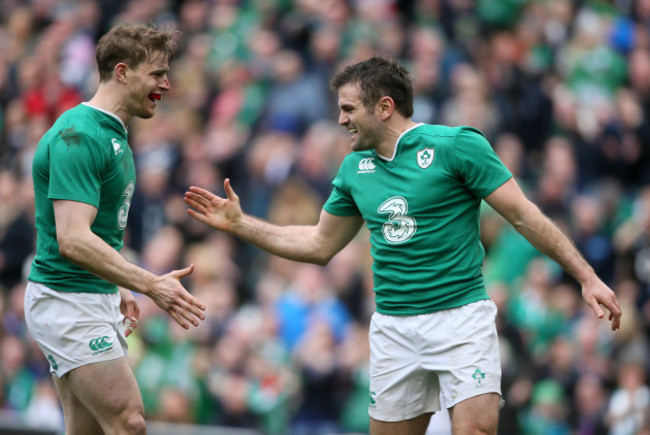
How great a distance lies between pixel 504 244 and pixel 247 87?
431 cm

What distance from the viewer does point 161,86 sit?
637cm

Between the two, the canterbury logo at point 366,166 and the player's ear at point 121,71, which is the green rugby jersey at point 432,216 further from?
the player's ear at point 121,71

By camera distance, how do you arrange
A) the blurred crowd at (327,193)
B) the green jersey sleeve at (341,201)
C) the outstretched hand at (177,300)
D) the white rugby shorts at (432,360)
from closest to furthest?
the outstretched hand at (177,300)
the white rugby shorts at (432,360)
the green jersey sleeve at (341,201)
the blurred crowd at (327,193)

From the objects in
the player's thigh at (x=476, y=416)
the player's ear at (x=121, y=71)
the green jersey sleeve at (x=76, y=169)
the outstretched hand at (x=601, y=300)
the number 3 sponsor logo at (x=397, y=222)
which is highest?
the player's ear at (x=121, y=71)

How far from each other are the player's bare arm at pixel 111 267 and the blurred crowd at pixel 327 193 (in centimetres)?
448

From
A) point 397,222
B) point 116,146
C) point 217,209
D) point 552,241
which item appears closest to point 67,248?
point 116,146

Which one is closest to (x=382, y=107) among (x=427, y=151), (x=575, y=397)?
(x=427, y=151)

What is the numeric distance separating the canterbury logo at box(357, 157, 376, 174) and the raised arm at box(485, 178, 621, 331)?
0.74 metres

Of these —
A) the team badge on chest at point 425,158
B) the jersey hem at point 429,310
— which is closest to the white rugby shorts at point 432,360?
the jersey hem at point 429,310

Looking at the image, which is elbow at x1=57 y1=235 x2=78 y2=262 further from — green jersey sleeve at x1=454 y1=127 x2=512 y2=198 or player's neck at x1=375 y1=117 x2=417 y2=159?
green jersey sleeve at x1=454 y1=127 x2=512 y2=198

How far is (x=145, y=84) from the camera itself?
20.6 ft

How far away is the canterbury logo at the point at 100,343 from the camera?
20.0ft

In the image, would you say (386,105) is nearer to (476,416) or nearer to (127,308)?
(476,416)

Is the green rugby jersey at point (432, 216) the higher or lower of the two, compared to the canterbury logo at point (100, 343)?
higher
